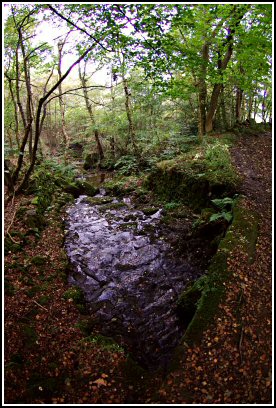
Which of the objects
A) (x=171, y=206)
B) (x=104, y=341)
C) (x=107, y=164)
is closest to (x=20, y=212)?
(x=104, y=341)

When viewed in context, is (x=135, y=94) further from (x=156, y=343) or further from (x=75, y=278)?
(x=156, y=343)

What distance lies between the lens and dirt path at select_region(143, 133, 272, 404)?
3.95 m

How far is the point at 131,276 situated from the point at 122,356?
106 inches

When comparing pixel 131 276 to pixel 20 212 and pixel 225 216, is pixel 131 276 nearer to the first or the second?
pixel 225 216

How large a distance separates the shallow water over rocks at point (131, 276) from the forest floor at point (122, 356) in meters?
0.61

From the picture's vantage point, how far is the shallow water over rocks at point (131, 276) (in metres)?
5.50

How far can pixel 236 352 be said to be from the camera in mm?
4398

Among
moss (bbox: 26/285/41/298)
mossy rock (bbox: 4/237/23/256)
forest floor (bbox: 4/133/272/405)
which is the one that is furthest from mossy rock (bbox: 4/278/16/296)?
mossy rock (bbox: 4/237/23/256)

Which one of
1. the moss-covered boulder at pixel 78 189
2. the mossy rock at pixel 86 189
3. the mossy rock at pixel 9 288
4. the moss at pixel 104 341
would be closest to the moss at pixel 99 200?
the moss-covered boulder at pixel 78 189

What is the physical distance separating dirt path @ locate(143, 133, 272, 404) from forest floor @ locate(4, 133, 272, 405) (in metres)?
0.01

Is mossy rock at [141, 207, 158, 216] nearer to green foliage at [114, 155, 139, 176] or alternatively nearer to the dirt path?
the dirt path

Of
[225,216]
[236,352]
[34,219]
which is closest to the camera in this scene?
→ [236,352]

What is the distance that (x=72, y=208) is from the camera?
497 inches

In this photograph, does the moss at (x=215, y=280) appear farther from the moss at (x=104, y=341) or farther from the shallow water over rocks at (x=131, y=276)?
the moss at (x=104, y=341)
